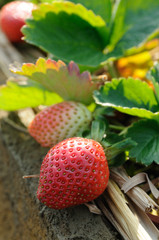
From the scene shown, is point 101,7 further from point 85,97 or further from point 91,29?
point 85,97

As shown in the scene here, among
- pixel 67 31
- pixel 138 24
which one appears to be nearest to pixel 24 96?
pixel 67 31

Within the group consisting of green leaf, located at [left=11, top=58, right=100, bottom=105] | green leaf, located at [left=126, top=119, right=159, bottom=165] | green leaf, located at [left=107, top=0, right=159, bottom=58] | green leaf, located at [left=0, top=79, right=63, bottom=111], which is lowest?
green leaf, located at [left=126, top=119, right=159, bottom=165]

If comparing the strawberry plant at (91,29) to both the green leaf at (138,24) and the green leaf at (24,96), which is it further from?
the green leaf at (24,96)

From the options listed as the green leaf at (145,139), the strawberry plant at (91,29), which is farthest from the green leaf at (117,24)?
the green leaf at (145,139)

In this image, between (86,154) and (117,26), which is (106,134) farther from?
(117,26)

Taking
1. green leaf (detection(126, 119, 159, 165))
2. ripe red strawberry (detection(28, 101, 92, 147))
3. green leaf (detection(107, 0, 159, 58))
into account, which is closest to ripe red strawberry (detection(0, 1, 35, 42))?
green leaf (detection(107, 0, 159, 58))

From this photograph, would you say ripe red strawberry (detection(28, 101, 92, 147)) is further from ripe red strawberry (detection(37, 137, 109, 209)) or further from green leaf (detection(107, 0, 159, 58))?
green leaf (detection(107, 0, 159, 58))
